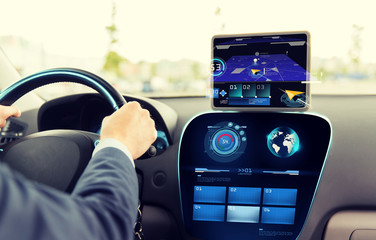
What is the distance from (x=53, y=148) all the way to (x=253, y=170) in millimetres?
714

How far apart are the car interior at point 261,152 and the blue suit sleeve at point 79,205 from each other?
571 mm

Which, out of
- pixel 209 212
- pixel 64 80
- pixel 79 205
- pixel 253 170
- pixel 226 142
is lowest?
pixel 209 212

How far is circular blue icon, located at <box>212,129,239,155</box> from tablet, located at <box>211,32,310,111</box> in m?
0.10

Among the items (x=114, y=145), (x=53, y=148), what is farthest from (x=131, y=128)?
(x=53, y=148)

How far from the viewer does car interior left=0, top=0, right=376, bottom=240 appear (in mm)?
1315

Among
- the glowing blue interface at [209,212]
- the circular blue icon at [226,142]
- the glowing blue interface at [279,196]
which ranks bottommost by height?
the glowing blue interface at [209,212]

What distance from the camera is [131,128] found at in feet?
2.82

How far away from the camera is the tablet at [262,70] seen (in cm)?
129

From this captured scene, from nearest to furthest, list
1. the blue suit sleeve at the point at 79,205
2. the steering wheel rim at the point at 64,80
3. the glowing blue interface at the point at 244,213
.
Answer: the blue suit sleeve at the point at 79,205 → the steering wheel rim at the point at 64,80 → the glowing blue interface at the point at 244,213

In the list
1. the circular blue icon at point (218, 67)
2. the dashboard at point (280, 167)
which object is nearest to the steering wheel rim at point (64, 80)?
the dashboard at point (280, 167)

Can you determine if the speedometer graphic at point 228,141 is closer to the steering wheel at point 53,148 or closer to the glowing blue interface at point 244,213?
the glowing blue interface at point 244,213

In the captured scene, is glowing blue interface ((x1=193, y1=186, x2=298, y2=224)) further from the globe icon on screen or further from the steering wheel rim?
the steering wheel rim

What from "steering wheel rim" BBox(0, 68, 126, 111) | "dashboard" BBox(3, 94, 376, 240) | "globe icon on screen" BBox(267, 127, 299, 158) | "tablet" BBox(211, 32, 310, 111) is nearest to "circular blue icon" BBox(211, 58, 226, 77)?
"tablet" BBox(211, 32, 310, 111)

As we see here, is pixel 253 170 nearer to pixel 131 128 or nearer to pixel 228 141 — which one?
pixel 228 141
